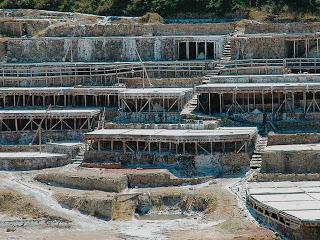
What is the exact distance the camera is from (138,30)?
8438cm

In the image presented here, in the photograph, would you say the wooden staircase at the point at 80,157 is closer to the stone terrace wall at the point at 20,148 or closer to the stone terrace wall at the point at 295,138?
the stone terrace wall at the point at 20,148

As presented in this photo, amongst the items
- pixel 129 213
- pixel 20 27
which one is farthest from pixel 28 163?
pixel 20 27

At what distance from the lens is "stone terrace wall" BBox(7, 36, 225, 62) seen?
267ft

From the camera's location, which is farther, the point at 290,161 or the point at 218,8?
the point at 218,8

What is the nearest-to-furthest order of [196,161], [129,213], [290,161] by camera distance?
1. [129,213]
2. [290,161]
3. [196,161]

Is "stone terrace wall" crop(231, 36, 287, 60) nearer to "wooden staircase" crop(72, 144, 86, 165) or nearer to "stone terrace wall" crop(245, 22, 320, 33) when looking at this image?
"stone terrace wall" crop(245, 22, 320, 33)

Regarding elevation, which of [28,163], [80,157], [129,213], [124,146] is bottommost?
[129,213]

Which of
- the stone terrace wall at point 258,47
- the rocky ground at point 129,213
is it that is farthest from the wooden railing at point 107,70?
the rocky ground at point 129,213

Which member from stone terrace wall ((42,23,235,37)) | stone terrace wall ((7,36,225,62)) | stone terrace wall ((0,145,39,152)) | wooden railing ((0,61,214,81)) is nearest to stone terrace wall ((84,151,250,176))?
stone terrace wall ((0,145,39,152))

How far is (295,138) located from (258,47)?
637 inches

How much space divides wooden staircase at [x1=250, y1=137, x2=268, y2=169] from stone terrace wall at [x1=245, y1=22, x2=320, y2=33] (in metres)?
18.1

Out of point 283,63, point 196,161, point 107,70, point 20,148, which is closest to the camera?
point 196,161

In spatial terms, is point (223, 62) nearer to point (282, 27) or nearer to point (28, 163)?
point (282, 27)

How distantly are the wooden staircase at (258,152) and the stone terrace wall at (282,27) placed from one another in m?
18.1
